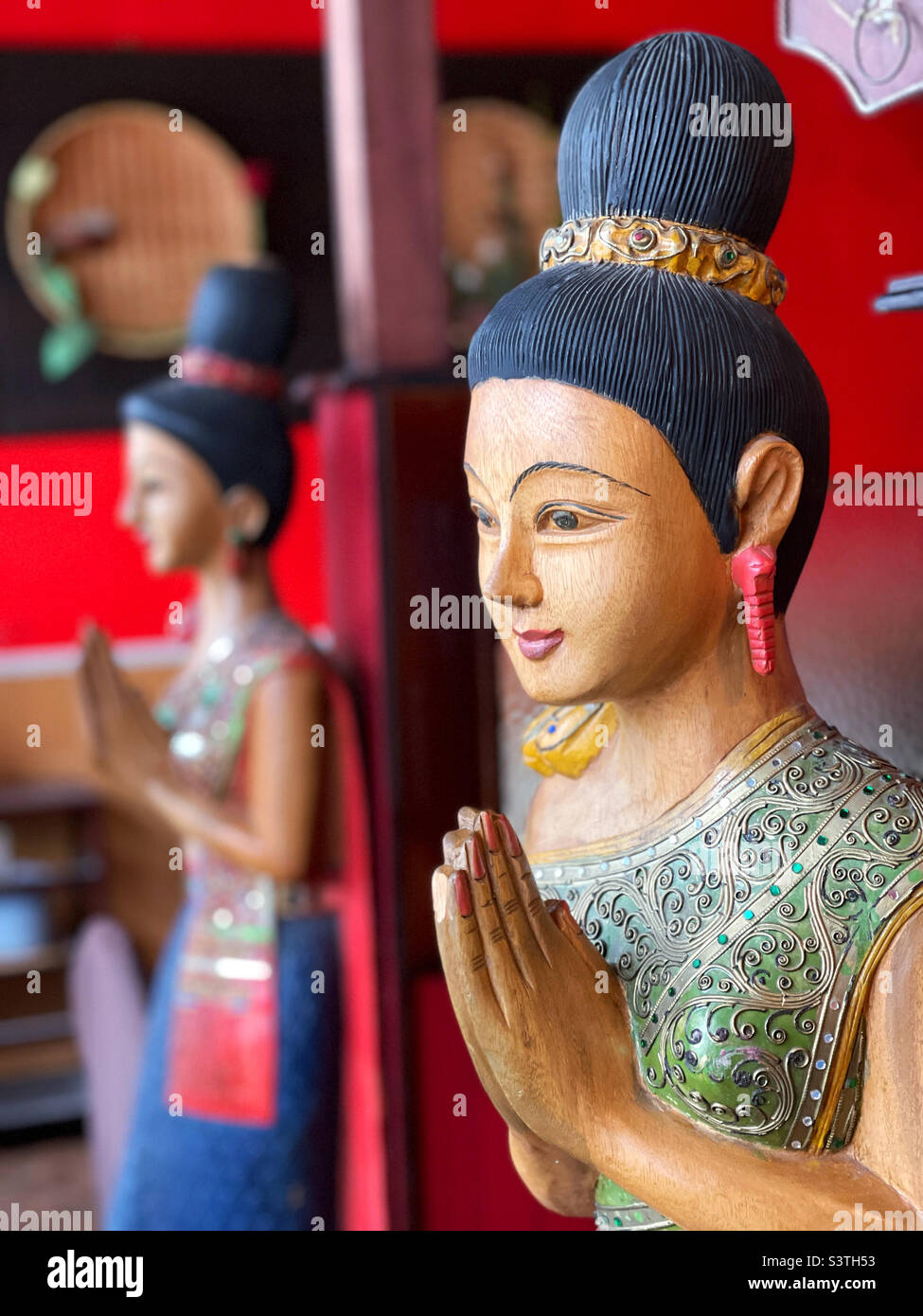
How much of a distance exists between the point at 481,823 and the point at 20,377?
3092mm

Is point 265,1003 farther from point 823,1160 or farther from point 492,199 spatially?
point 492,199

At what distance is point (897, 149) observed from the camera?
157 cm

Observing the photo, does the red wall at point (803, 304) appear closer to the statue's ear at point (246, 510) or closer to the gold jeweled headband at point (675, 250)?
the gold jeweled headband at point (675, 250)

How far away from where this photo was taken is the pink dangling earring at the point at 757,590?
3.05 ft

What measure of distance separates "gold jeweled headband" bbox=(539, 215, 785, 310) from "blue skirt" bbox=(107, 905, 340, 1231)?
4.46 ft

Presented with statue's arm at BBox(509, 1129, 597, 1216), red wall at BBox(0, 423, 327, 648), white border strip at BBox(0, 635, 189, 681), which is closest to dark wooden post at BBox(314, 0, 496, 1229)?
statue's arm at BBox(509, 1129, 597, 1216)

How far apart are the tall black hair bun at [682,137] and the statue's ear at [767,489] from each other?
0.15 meters

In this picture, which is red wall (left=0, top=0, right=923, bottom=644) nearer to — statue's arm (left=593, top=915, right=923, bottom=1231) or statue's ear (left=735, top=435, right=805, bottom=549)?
statue's ear (left=735, top=435, right=805, bottom=549)

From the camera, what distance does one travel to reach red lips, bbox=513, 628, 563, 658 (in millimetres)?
933

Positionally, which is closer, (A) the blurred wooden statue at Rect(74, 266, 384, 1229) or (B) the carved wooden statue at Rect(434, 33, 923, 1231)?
(B) the carved wooden statue at Rect(434, 33, 923, 1231)

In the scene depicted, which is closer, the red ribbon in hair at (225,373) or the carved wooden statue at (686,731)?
the carved wooden statue at (686,731)

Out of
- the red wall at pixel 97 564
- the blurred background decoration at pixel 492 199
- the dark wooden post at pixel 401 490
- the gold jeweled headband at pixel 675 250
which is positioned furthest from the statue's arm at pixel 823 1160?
the blurred background decoration at pixel 492 199

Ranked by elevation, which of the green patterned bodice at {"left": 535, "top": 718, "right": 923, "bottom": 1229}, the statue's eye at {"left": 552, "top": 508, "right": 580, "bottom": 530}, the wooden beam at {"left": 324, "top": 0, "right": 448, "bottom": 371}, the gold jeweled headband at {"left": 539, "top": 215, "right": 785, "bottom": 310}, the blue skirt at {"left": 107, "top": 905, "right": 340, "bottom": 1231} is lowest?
the blue skirt at {"left": 107, "top": 905, "right": 340, "bottom": 1231}

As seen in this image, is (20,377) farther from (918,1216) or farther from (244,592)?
(918,1216)
